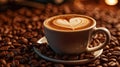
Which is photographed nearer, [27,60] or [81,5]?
[27,60]

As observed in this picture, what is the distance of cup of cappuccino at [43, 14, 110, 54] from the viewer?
69cm

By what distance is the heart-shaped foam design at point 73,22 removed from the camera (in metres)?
0.72

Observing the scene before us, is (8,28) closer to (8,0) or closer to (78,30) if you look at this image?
(8,0)

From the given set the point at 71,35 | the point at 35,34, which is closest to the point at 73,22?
the point at 71,35

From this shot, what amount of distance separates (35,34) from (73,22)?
195mm

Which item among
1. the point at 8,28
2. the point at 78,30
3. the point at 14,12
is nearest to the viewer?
the point at 78,30

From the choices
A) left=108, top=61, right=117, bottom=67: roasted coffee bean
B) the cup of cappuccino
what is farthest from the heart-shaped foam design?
left=108, top=61, right=117, bottom=67: roasted coffee bean

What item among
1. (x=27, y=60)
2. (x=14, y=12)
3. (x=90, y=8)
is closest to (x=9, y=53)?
(x=27, y=60)

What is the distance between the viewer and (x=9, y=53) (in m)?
0.78

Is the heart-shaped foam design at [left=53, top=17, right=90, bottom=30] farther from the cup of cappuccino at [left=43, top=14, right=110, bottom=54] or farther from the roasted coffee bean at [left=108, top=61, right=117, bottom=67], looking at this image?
the roasted coffee bean at [left=108, top=61, right=117, bottom=67]

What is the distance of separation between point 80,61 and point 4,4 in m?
0.60

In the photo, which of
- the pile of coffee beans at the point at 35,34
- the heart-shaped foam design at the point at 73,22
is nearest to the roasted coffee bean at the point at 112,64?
the pile of coffee beans at the point at 35,34

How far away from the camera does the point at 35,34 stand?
0.89 meters

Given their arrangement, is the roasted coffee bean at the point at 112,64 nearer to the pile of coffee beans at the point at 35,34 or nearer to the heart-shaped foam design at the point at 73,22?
the pile of coffee beans at the point at 35,34
